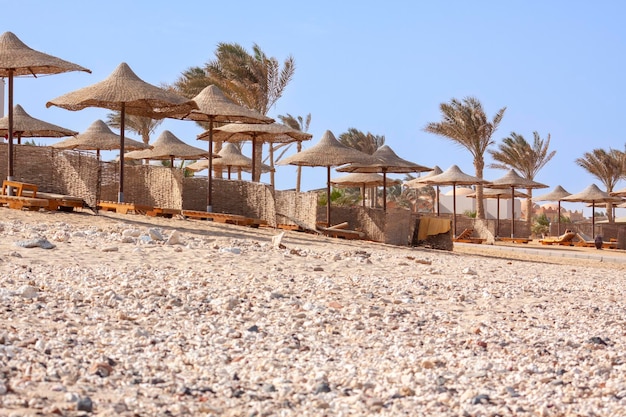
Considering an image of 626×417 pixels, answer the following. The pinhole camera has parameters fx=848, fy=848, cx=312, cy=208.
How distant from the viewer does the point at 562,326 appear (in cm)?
642

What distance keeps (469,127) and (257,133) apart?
14.8 m

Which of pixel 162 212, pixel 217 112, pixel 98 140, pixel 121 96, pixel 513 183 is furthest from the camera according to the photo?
pixel 513 183

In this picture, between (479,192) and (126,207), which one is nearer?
(126,207)

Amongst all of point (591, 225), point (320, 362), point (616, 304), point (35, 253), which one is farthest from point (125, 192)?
point (591, 225)

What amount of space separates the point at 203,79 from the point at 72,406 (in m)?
27.7

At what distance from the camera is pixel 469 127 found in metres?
32.8

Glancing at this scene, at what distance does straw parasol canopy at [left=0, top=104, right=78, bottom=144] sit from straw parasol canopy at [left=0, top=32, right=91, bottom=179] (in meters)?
5.43

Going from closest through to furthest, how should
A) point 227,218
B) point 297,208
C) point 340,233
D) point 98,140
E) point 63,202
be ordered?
point 63,202, point 227,218, point 340,233, point 297,208, point 98,140

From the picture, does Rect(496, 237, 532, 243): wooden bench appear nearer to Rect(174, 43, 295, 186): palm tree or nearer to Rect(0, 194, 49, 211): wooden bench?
Rect(174, 43, 295, 186): palm tree

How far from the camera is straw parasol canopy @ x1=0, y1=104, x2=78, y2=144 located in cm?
2053

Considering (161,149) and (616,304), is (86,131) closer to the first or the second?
(161,149)

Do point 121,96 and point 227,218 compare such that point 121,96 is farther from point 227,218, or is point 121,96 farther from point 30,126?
point 30,126

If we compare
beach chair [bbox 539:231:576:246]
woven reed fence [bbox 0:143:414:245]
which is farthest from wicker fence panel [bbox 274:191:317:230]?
beach chair [bbox 539:231:576:246]

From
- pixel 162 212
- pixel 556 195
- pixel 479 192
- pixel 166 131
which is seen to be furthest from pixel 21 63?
pixel 556 195
